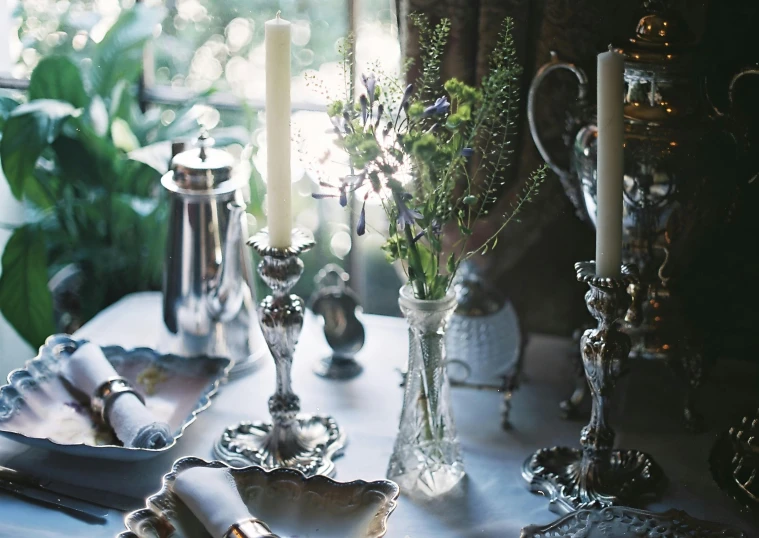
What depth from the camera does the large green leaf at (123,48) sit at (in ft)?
4.52

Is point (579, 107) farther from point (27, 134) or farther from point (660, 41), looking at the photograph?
point (27, 134)

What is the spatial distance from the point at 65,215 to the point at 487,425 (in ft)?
2.67

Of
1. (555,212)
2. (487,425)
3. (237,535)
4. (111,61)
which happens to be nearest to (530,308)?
(555,212)

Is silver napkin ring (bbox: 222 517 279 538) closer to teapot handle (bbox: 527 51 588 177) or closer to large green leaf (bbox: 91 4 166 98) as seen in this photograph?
teapot handle (bbox: 527 51 588 177)

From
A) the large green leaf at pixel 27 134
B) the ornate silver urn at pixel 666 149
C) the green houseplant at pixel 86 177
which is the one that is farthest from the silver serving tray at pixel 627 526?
the large green leaf at pixel 27 134

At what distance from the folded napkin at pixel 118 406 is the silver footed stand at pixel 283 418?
0.07 meters

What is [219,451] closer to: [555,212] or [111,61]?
[555,212]

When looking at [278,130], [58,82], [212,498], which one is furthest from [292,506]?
[58,82]

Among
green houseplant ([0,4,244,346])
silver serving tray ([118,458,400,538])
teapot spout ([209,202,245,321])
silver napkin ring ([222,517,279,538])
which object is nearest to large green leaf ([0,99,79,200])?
green houseplant ([0,4,244,346])

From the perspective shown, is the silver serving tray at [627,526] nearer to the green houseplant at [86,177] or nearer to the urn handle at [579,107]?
the urn handle at [579,107]

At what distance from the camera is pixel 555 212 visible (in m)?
1.13

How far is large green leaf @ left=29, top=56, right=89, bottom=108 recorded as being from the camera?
134cm

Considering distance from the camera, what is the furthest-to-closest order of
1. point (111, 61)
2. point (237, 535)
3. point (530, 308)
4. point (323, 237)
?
point (323, 237) → point (111, 61) → point (530, 308) → point (237, 535)

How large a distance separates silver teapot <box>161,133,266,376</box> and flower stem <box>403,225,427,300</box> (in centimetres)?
32
